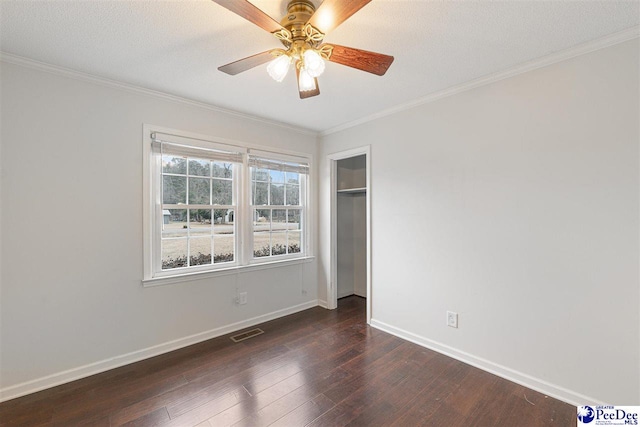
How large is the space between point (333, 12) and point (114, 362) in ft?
10.3

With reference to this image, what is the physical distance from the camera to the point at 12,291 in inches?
79.8

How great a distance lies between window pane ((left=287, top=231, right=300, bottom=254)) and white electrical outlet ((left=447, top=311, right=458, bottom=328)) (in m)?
2.05

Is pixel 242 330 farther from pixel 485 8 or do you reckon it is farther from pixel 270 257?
pixel 485 8

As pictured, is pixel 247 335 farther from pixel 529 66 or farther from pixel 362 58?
pixel 529 66

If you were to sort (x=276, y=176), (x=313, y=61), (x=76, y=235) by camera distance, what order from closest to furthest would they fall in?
(x=313, y=61) → (x=76, y=235) → (x=276, y=176)

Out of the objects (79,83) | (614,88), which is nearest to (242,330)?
(79,83)

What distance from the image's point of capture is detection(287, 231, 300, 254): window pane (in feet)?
12.4

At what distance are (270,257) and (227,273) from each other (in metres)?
0.61

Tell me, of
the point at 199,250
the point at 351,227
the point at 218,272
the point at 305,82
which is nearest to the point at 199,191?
the point at 199,250

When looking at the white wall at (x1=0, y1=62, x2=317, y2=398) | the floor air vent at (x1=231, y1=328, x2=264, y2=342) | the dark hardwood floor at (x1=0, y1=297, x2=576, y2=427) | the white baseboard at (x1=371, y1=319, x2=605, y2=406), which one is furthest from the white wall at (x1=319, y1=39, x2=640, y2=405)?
the white wall at (x1=0, y1=62, x2=317, y2=398)

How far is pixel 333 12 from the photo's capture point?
50.8 inches

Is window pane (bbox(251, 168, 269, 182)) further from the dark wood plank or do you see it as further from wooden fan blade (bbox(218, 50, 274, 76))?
the dark wood plank

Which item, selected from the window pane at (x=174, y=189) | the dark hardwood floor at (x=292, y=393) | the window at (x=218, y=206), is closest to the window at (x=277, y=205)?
the window at (x=218, y=206)

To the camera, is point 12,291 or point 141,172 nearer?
point 12,291
